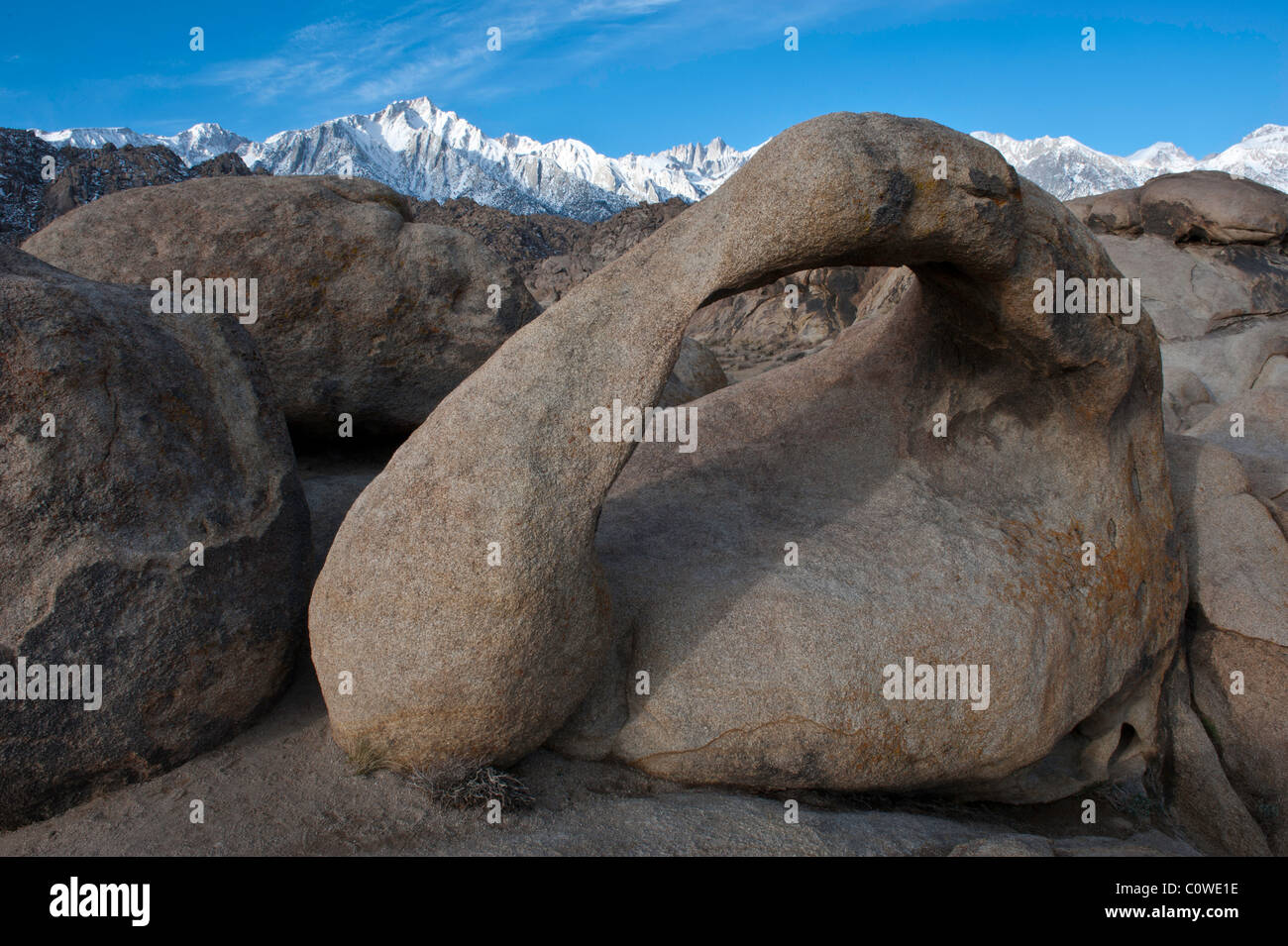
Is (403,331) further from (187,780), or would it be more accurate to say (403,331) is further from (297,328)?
(187,780)

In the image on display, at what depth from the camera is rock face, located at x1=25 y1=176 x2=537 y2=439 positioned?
15.3 feet

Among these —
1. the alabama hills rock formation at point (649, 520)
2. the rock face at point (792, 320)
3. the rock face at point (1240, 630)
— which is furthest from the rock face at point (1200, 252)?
the alabama hills rock formation at point (649, 520)

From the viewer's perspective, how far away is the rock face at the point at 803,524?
300 centimetres

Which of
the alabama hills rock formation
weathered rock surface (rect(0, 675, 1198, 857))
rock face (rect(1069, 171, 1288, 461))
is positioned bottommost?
weathered rock surface (rect(0, 675, 1198, 857))

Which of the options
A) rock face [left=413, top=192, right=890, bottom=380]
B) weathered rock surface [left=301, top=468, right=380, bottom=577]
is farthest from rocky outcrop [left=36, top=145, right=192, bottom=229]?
weathered rock surface [left=301, top=468, right=380, bottom=577]

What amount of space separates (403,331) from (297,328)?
59cm

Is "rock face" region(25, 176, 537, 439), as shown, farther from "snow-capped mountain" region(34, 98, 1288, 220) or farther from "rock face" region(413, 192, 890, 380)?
"snow-capped mountain" region(34, 98, 1288, 220)

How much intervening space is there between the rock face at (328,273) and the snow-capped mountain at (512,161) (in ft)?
355

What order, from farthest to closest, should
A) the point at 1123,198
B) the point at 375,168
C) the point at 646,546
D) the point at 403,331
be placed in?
the point at 375,168 < the point at 1123,198 < the point at 403,331 < the point at 646,546

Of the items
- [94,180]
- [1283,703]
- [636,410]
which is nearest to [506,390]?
[636,410]

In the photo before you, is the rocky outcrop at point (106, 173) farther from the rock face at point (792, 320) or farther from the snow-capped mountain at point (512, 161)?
the snow-capped mountain at point (512, 161)

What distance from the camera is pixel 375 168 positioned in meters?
133

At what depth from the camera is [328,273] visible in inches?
194

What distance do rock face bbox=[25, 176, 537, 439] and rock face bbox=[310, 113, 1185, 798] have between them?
153cm
